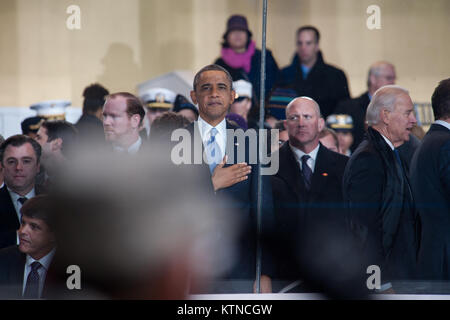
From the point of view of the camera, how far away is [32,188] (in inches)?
172

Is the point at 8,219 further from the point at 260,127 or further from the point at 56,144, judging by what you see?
Result: the point at 260,127

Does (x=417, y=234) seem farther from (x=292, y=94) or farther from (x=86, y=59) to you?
(x=86, y=59)

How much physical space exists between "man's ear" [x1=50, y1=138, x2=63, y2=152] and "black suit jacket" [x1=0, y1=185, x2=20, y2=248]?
0.38 metres

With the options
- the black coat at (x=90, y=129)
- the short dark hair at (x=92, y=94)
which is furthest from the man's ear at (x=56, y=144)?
the short dark hair at (x=92, y=94)

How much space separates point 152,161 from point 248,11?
3.35 feet

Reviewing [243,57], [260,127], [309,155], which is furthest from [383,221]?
[243,57]

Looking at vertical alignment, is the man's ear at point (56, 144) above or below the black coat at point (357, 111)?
below

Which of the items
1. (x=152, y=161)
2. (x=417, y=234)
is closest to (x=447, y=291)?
(x=417, y=234)

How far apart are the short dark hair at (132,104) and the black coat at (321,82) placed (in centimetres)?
81

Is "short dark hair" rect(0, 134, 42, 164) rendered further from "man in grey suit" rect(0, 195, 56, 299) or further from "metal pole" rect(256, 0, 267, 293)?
"metal pole" rect(256, 0, 267, 293)

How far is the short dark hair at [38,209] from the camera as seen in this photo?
4355mm

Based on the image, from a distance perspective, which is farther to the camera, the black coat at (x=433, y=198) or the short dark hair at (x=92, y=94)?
the black coat at (x=433, y=198)

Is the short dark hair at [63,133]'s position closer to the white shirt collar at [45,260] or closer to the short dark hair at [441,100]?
the white shirt collar at [45,260]

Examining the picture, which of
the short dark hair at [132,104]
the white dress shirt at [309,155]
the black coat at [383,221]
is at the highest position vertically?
the short dark hair at [132,104]
